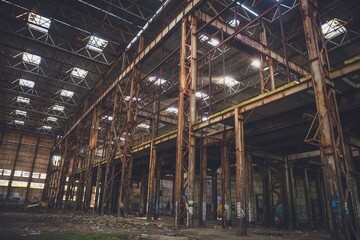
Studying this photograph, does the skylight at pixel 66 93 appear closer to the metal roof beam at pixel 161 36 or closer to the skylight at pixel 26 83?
the skylight at pixel 26 83

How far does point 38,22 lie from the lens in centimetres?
1842

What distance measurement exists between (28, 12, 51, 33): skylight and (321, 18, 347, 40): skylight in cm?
1948

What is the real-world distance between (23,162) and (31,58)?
24.6 m

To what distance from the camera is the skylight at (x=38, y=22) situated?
18084 millimetres

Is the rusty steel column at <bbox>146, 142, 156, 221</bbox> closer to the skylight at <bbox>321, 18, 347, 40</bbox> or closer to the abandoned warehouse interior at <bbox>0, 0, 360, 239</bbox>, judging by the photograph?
the abandoned warehouse interior at <bbox>0, 0, 360, 239</bbox>

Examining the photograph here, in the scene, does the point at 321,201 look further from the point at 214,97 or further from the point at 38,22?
the point at 38,22

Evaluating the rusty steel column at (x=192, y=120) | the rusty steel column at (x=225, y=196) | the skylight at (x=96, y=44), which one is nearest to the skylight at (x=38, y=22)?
the skylight at (x=96, y=44)

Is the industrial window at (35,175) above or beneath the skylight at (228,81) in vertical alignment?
beneath

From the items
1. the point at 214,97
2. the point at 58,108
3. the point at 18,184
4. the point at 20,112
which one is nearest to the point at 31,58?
the point at 58,108

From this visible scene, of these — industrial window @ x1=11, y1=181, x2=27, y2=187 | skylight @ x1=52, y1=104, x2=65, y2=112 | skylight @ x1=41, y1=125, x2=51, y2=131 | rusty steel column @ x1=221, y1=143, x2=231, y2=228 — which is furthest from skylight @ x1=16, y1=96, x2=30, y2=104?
rusty steel column @ x1=221, y1=143, x2=231, y2=228

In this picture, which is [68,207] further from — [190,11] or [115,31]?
[190,11]

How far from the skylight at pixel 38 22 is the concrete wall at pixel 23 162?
1114 inches

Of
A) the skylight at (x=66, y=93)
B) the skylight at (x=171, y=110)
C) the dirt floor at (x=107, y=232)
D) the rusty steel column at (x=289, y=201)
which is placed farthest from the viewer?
the skylight at (x=66, y=93)

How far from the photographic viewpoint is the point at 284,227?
13359mm
